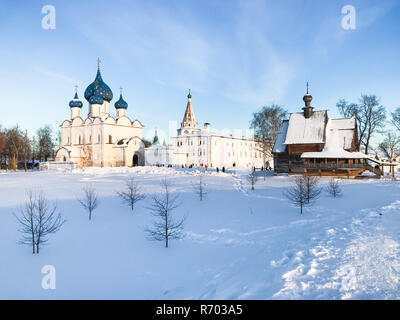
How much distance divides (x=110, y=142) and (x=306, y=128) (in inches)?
1297

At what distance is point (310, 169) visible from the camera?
2377 cm

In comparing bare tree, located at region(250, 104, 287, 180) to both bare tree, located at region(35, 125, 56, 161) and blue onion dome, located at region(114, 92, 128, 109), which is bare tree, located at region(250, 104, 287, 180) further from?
bare tree, located at region(35, 125, 56, 161)

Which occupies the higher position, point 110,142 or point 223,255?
point 110,142

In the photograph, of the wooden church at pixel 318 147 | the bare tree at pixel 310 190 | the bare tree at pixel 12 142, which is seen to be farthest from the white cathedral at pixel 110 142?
the bare tree at pixel 310 190

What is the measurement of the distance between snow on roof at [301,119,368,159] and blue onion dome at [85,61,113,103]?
37574 mm

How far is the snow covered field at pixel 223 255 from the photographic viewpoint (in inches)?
199

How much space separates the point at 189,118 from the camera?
57.7 m

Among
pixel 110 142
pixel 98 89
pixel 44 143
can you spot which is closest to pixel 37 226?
pixel 110 142

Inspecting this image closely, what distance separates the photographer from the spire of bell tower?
57281 mm

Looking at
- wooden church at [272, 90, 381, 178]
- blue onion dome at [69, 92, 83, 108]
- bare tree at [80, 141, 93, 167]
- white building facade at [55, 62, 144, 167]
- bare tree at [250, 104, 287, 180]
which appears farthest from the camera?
blue onion dome at [69, 92, 83, 108]

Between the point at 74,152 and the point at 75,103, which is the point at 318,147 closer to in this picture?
the point at 74,152

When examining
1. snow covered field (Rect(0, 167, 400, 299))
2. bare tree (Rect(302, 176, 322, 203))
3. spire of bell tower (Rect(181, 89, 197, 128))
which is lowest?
snow covered field (Rect(0, 167, 400, 299))

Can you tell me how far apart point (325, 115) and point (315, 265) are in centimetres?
2333

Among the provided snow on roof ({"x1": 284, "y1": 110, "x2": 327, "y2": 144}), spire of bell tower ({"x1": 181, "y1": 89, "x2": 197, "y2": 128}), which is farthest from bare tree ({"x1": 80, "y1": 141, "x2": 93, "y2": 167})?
snow on roof ({"x1": 284, "y1": 110, "x2": 327, "y2": 144})
